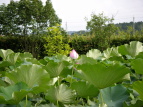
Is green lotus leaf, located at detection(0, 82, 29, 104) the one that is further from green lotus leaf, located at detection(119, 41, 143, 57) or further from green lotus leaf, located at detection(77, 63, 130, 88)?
green lotus leaf, located at detection(119, 41, 143, 57)

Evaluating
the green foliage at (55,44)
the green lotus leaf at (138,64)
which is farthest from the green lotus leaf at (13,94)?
the green foliage at (55,44)

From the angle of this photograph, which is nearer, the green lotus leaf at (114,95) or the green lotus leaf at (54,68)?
the green lotus leaf at (114,95)

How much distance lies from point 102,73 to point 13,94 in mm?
284

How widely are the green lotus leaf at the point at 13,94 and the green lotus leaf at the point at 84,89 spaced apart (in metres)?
0.17

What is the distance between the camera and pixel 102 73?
685 millimetres

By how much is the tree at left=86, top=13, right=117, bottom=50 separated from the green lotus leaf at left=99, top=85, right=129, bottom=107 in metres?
10.1

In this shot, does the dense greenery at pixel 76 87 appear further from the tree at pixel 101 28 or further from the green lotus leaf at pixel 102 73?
the tree at pixel 101 28

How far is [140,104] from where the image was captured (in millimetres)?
680

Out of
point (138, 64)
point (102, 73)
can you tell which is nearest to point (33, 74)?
point (102, 73)

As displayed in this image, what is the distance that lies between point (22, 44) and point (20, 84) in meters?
11.1

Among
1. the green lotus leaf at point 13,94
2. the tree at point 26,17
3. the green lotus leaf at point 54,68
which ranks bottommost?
the green lotus leaf at point 13,94

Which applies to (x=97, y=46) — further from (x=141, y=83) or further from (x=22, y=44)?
(x=141, y=83)

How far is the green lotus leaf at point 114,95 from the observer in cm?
73

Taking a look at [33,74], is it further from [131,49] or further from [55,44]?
[55,44]
